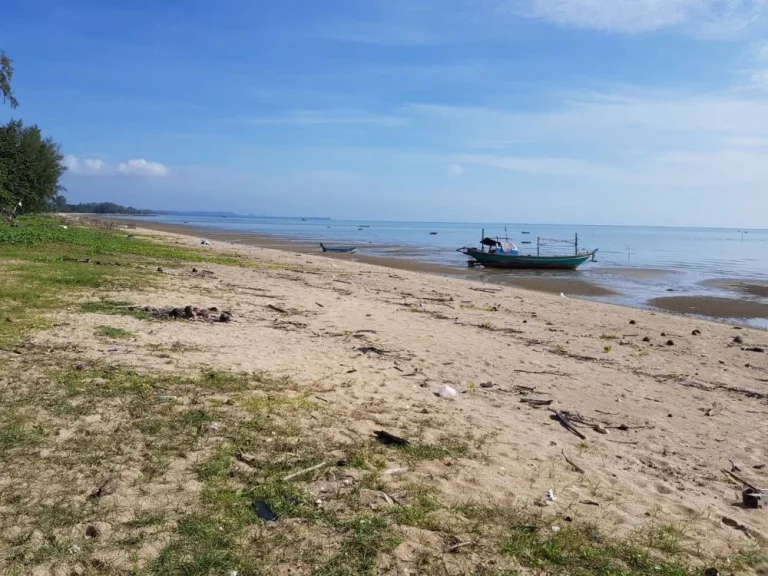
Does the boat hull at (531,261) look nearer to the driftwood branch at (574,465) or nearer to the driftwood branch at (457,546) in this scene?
the driftwood branch at (574,465)

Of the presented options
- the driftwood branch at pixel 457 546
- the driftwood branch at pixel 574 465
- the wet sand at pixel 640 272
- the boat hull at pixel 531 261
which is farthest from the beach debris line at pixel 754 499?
the boat hull at pixel 531 261

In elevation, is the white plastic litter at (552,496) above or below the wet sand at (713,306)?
above

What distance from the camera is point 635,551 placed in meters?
3.97

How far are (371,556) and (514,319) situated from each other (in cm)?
1206

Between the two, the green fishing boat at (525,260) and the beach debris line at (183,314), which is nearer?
the beach debris line at (183,314)

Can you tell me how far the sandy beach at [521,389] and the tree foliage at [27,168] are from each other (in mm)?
37495

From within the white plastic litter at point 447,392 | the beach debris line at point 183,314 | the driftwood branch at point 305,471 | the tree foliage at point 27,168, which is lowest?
the white plastic litter at point 447,392

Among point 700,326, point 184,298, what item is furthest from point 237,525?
point 700,326

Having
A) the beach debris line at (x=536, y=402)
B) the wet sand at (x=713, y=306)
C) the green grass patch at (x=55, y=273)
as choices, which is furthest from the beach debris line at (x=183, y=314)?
the wet sand at (x=713, y=306)

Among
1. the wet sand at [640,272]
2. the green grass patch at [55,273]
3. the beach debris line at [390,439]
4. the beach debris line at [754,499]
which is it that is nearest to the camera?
the beach debris line at [754,499]

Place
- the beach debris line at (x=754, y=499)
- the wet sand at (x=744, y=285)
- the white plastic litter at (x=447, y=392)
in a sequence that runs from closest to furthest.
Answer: the beach debris line at (x=754, y=499) → the white plastic litter at (x=447, y=392) → the wet sand at (x=744, y=285)

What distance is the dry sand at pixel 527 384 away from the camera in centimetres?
498

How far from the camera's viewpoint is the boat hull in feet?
121

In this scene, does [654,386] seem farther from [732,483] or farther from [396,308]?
[396,308]
